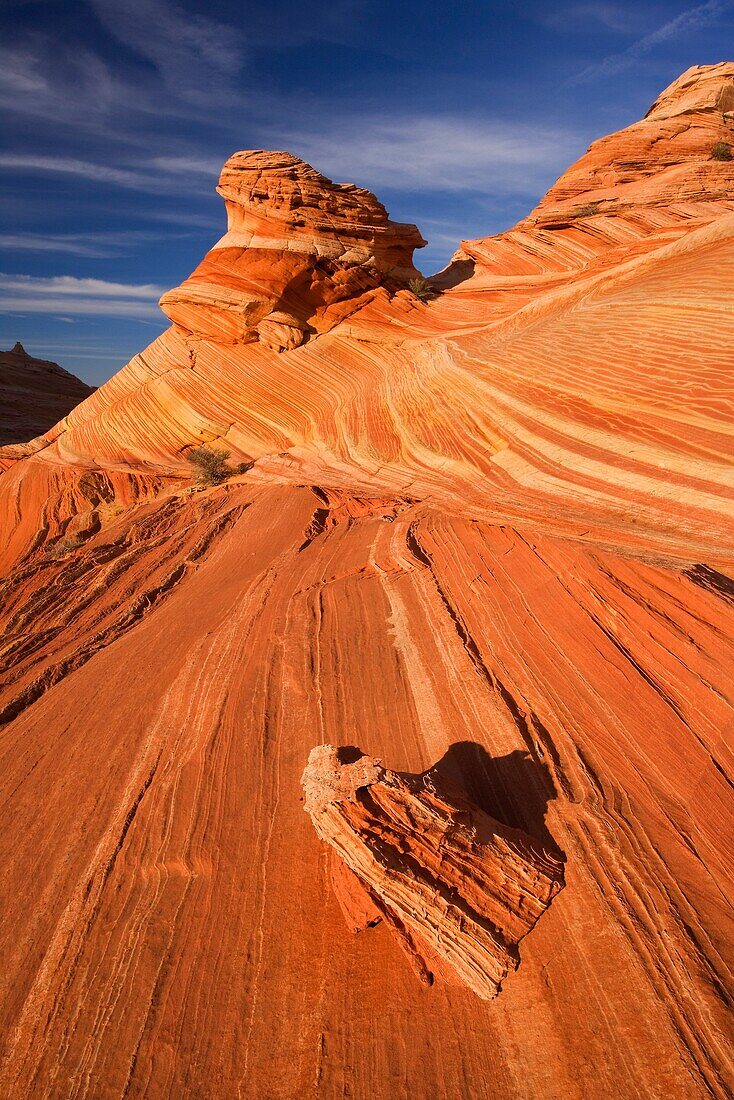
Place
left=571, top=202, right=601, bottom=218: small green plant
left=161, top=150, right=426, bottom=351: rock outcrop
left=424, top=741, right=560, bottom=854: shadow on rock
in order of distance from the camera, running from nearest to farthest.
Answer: left=424, top=741, right=560, bottom=854: shadow on rock → left=161, top=150, right=426, bottom=351: rock outcrop → left=571, top=202, right=601, bottom=218: small green plant

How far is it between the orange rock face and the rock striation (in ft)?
0.09

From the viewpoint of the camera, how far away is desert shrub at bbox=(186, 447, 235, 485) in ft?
57.6

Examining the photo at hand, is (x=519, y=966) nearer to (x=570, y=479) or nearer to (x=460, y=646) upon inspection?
(x=460, y=646)

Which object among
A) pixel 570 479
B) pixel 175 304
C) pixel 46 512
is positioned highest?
pixel 175 304

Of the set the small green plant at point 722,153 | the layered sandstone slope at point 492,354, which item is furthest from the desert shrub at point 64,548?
the small green plant at point 722,153

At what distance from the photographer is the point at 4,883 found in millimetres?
4605

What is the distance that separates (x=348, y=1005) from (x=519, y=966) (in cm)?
108

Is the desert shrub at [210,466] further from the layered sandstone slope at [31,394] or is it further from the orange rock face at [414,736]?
the layered sandstone slope at [31,394]

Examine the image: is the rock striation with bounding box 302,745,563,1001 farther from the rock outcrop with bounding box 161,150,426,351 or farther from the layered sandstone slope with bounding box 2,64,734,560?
the rock outcrop with bounding box 161,150,426,351

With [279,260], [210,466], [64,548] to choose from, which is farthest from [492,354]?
[64,548]

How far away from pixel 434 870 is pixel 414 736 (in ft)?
5.87

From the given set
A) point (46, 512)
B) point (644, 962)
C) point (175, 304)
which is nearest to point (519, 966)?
point (644, 962)

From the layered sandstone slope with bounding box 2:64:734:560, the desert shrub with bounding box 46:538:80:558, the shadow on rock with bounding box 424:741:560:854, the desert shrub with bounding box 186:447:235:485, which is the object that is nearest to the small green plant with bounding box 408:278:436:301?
the layered sandstone slope with bounding box 2:64:734:560

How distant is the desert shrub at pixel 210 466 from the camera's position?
1755cm
